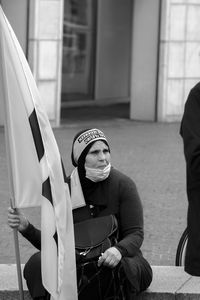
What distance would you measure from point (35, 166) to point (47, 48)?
8.79 m

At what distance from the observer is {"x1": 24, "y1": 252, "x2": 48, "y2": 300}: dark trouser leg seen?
17.4 ft

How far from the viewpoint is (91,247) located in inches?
209

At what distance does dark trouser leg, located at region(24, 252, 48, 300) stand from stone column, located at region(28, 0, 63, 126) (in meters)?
8.45

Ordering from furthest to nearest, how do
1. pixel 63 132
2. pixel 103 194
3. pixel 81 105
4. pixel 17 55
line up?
1. pixel 81 105
2. pixel 63 132
3. pixel 103 194
4. pixel 17 55

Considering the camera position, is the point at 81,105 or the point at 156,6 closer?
the point at 156,6

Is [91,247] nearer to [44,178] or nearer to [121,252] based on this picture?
[121,252]

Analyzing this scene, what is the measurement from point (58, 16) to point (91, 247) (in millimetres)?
8926

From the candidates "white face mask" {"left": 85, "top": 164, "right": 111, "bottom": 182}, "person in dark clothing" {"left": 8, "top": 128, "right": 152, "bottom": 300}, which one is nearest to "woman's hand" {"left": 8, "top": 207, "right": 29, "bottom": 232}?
"person in dark clothing" {"left": 8, "top": 128, "right": 152, "bottom": 300}

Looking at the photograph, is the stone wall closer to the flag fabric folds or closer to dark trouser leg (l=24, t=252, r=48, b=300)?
dark trouser leg (l=24, t=252, r=48, b=300)

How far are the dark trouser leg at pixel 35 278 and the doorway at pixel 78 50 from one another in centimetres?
1198

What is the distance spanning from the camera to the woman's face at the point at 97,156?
5414 mm

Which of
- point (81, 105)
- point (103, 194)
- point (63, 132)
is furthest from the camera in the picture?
point (81, 105)

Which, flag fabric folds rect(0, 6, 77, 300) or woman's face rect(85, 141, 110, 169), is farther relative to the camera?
woman's face rect(85, 141, 110, 169)

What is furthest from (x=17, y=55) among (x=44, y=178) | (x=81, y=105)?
(x=81, y=105)
